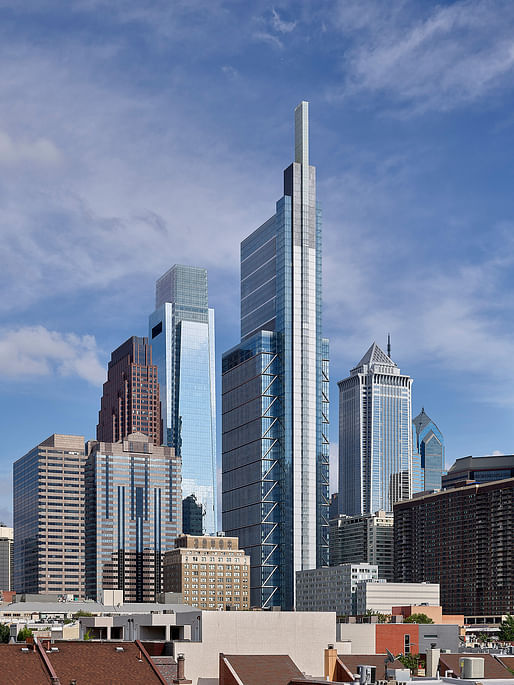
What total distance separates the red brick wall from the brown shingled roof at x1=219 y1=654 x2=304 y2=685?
156 ft

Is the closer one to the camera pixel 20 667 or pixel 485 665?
pixel 20 667

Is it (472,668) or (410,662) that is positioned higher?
(472,668)

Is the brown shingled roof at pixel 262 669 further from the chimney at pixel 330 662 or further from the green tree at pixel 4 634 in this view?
the green tree at pixel 4 634

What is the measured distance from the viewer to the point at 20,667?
7469 cm

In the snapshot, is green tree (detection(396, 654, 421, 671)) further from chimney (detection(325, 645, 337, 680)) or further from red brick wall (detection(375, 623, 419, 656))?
red brick wall (detection(375, 623, 419, 656))

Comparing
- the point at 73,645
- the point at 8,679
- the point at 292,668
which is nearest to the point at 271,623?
the point at 292,668

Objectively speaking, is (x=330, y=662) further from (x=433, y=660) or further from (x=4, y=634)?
(x=4, y=634)

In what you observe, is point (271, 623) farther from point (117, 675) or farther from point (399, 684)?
point (399, 684)

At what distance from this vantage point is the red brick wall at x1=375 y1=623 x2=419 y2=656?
136500 mm

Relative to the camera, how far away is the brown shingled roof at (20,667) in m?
73.2

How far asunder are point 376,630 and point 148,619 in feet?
108

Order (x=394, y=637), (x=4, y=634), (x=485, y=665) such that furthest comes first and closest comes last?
1. (x=4, y=634)
2. (x=394, y=637)
3. (x=485, y=665)

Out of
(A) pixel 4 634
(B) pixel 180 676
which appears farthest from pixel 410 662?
(A) pixel 4 634

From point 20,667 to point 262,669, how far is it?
73.5 feet
